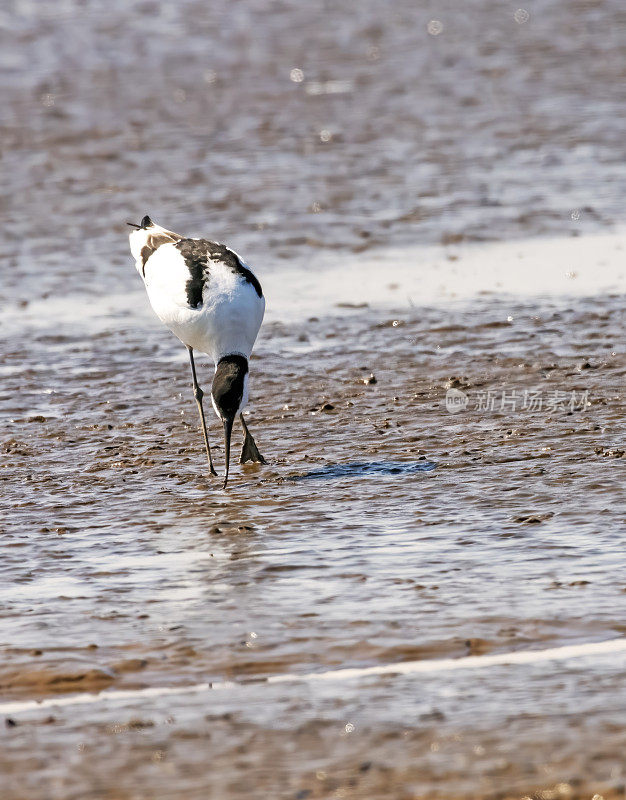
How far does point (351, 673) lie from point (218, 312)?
9.48 feet

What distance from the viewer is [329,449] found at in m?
7.63

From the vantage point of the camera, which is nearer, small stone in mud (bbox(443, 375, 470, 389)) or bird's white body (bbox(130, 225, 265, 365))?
bird's white body (bbox(130, 225, 265, 365))

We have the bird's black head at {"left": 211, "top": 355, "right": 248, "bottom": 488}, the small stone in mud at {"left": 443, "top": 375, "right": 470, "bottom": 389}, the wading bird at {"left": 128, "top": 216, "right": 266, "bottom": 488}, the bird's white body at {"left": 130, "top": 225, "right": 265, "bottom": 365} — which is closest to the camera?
the bird's black head at {"left": 211, "top": 355, "right": 248, "bottom": 488}

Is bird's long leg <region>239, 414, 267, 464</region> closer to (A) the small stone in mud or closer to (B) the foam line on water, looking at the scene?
(A) the small stone in mud

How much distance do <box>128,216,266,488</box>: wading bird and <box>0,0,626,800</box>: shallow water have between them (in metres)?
0.44

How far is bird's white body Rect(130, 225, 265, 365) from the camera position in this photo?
743 centimetres

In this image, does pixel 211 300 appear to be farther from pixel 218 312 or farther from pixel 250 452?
pixel 250 452

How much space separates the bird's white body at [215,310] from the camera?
24.4 ft

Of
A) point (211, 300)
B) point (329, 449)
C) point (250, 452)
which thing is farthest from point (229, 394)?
point (329, 449)

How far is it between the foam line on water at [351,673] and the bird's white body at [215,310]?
110 inches
